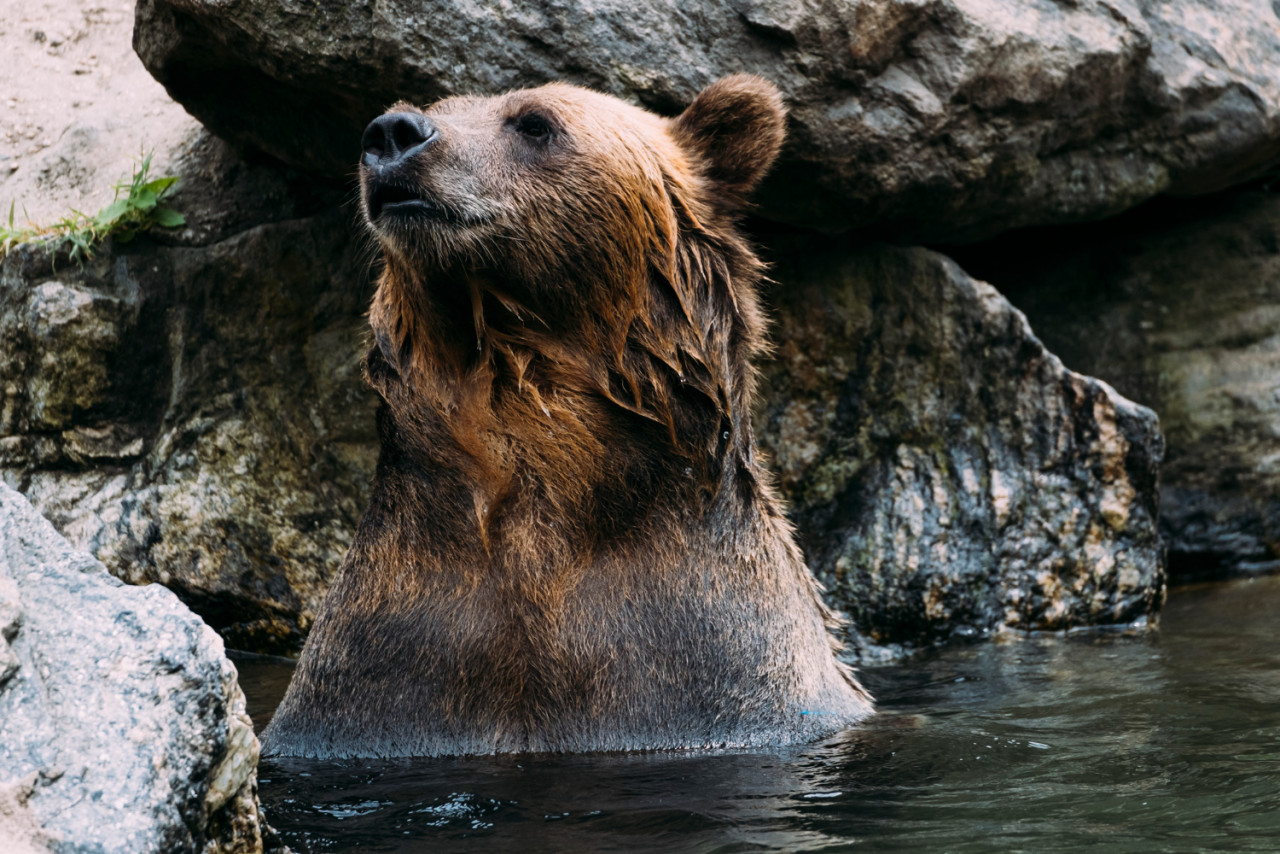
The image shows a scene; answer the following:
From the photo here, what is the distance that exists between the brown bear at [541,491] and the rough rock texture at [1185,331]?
3.82m

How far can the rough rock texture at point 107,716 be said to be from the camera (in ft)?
7.31

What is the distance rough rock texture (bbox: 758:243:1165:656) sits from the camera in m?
6.36

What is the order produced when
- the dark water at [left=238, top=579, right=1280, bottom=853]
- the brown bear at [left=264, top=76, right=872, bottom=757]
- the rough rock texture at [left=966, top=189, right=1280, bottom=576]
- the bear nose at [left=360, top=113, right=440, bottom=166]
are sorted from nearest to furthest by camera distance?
1. the dark water at [left=238, top=579, right=1280, bottom=853]
2. the bear nose at [left=360, top=113, right=440, bottom=166]
3. the brown bear at [left=264, top=76, right=872, bottom=757]
4. the rough rock texture at [left=966, top=189, right=1280, bottom=576]

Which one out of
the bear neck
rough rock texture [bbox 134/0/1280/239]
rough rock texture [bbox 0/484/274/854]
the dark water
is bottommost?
the dark water

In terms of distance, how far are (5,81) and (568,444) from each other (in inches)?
189

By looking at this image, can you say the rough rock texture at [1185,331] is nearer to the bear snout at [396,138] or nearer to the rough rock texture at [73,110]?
the bear snout at [396,138]

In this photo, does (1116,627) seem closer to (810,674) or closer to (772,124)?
(810,674)

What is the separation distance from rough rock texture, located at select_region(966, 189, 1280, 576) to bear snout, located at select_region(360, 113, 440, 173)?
14.6 feet

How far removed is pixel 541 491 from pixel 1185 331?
16.2ft

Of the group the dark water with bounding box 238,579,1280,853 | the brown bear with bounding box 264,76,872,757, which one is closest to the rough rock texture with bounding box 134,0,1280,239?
the brown bear with bounding box 264,76,872,757

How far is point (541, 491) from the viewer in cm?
417

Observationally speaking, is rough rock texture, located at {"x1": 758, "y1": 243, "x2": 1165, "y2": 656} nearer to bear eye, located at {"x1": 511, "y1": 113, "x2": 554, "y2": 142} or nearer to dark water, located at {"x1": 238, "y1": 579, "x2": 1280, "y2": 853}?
dark water, located at {"x1": 238, "y1": 579, "x2": 1280, "y2": 853}

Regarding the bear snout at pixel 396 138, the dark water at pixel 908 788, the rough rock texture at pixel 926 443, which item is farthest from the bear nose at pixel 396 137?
the rough rock texture at pixel 926 443

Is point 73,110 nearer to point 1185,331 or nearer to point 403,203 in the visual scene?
point 403,203
